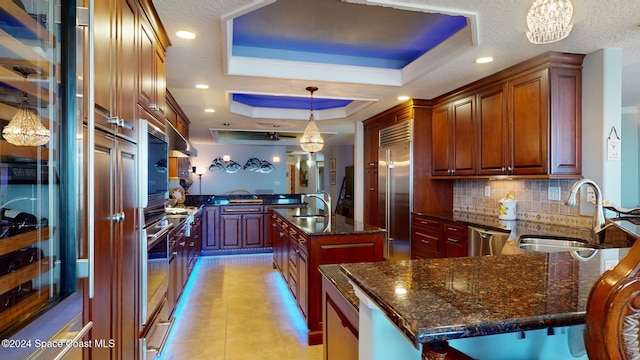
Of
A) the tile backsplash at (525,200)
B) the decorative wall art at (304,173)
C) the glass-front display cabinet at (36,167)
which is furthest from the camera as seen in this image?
the decorative wall art at (304,173)

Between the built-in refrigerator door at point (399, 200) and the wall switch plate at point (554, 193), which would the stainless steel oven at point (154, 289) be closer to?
the built-in refrigerator door at point (399, 200)

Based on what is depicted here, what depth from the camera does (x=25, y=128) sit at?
75 centimetres

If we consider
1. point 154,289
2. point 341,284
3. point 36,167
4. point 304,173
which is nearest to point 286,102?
point 154,289

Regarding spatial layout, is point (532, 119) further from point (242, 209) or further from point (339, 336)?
point (242, 209)

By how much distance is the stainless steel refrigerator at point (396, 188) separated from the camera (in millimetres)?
4307

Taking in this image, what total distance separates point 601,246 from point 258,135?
697cm

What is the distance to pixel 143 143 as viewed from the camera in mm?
1707

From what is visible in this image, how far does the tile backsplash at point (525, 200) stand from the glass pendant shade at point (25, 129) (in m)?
3.44

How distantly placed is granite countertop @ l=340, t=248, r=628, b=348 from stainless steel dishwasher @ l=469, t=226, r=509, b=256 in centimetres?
162

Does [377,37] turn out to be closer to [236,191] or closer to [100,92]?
[100,92]

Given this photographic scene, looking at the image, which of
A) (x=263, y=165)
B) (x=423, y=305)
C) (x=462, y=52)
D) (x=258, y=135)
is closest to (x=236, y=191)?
(x=263, y=165)

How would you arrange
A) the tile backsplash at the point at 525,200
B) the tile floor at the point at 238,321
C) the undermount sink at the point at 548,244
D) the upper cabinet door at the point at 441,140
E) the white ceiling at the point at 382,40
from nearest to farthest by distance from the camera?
the white ceiling at the point at 382,40, the undermount sink at the point at 548,244, the tile floor at the point at 238,321, the tile backsplash at the point at 525,200, the upper cabinet door at the point at 441,140

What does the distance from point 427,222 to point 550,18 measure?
2.72 metres

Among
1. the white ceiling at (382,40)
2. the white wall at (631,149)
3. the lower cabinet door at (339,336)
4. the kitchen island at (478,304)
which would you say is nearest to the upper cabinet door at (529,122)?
the white ceiling at (382,40)
